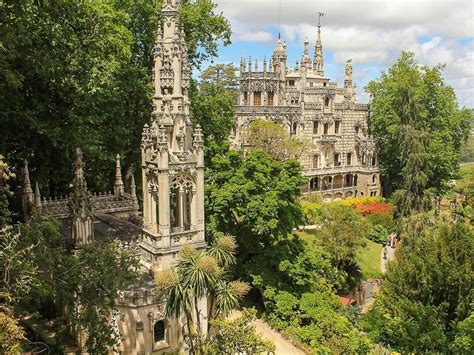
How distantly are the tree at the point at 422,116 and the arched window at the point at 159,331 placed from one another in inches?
1360

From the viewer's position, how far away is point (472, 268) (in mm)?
19281

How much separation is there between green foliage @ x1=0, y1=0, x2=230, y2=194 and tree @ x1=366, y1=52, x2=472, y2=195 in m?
28.1

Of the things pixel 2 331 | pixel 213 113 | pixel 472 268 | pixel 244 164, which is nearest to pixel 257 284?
pixel 244 164

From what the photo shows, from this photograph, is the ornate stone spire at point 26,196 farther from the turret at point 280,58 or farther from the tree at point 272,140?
the turret at point 280,58

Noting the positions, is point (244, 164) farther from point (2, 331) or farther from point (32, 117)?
point (2, 331)

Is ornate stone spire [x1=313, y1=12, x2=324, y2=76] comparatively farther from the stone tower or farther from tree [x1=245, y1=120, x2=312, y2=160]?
the stone tower

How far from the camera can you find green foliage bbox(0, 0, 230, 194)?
1591cm

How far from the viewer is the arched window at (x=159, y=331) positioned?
14999 mm

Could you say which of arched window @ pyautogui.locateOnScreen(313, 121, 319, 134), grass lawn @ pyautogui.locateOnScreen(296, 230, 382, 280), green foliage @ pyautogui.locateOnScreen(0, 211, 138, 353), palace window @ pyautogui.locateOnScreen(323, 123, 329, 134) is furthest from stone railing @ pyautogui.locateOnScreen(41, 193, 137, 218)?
palace window @ pyautogui.locateOnScreen(323, 123, 329, 134)

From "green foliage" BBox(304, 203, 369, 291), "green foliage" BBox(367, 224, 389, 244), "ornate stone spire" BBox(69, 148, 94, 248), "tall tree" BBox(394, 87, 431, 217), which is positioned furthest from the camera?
"tall tree" BBox(394, 87, 431, 217)

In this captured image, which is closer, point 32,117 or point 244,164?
point 32,117

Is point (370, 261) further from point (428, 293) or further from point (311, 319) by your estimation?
point (311, 319)

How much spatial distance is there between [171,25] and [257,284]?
40.2ft

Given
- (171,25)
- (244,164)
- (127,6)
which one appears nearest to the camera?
(171,25)
